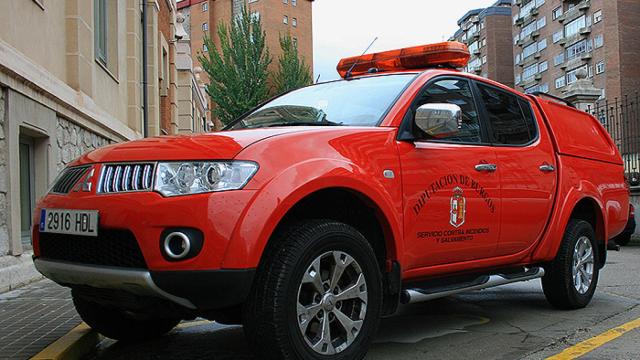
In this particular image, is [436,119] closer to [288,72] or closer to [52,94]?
[52,94]

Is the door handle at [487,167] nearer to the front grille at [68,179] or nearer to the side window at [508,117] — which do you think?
A: the side window at [508,117]

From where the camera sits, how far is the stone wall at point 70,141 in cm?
823

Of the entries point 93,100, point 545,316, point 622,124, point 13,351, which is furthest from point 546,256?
point 622,124

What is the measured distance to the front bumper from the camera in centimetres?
286

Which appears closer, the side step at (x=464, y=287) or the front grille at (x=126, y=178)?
the front grille at (x=126, y=178)

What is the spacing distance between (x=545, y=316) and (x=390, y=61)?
2454 mm

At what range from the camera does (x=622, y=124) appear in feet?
44.0

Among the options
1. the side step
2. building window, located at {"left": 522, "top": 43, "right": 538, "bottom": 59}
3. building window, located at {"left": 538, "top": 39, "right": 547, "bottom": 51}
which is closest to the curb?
the side step

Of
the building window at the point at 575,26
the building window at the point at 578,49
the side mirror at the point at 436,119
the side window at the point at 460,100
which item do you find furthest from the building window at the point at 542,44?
the side mirror at the point at 436,119

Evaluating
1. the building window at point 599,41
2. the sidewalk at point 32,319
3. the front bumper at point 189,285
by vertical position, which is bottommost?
the sidewalk at point 32,319

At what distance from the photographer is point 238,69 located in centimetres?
4284

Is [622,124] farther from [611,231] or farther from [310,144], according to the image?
[310,144]

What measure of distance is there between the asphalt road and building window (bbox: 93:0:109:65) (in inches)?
290

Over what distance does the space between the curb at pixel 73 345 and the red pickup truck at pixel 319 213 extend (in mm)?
168
